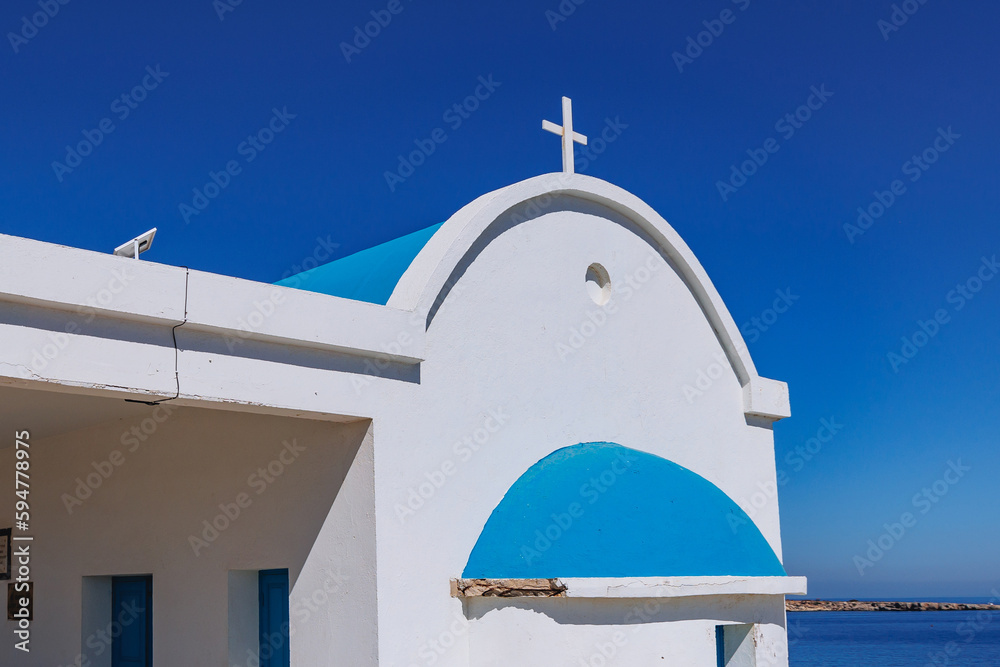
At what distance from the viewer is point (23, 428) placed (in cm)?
996

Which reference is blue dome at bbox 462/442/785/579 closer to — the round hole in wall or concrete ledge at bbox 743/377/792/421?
the round hole in wall

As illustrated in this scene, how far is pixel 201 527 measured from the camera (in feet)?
29.2

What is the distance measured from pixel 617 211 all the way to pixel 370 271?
250cm

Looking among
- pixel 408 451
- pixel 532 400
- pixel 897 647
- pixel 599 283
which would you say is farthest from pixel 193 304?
pixel 897 647

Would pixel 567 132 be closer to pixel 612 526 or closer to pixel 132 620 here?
pixel 612 526

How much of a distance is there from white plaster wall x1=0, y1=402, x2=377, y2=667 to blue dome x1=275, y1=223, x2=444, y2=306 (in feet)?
4.02

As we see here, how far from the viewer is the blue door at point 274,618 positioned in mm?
8320

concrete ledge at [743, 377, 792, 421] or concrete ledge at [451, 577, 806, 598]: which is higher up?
concrete ledge at [743, 377, 792, 421]

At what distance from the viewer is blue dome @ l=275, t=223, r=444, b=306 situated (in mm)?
8453

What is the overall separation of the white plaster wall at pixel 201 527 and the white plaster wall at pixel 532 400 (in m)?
0.30

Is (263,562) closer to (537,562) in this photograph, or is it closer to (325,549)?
(325,549)

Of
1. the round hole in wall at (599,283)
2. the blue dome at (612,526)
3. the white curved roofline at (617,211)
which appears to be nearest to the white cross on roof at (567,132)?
the white curved roofline at (617,211)

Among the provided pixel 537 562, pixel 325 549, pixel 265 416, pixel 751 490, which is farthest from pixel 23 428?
pixel 751 490

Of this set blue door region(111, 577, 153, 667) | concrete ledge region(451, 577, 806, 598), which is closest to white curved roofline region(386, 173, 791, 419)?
concrete ledge region(451, 577, 806, 598)
